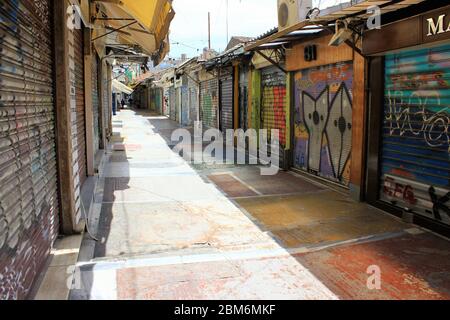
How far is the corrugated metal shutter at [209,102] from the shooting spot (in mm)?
18547

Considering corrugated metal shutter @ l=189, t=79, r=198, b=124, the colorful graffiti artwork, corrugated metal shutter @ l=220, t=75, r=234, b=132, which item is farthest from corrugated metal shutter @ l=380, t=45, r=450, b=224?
corrugated metal shutter @ l=189, t=79, r=198, b=124

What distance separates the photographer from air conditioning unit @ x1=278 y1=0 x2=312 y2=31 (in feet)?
24.3

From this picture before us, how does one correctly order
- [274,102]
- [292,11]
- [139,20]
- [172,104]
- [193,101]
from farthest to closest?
[172,104] → [193,101] → [274,102] → [292,11] → [139,20]

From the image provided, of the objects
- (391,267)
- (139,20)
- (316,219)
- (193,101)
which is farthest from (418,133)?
(193,101)

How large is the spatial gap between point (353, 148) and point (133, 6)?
4630 millimetres

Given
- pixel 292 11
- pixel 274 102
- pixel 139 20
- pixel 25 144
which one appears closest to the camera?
pixel 25 144

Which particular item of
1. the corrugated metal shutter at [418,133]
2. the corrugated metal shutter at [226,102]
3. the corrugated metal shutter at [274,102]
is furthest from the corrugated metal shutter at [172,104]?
the corrugated metal shutter at [418,133]

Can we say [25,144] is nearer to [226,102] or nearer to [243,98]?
[243,98]

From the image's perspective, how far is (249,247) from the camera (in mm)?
5227

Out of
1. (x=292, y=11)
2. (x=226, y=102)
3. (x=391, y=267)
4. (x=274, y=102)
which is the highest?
(x=292, y=11)

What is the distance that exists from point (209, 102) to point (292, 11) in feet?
40.6

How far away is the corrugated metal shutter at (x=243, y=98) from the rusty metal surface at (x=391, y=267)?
9.26 metres
